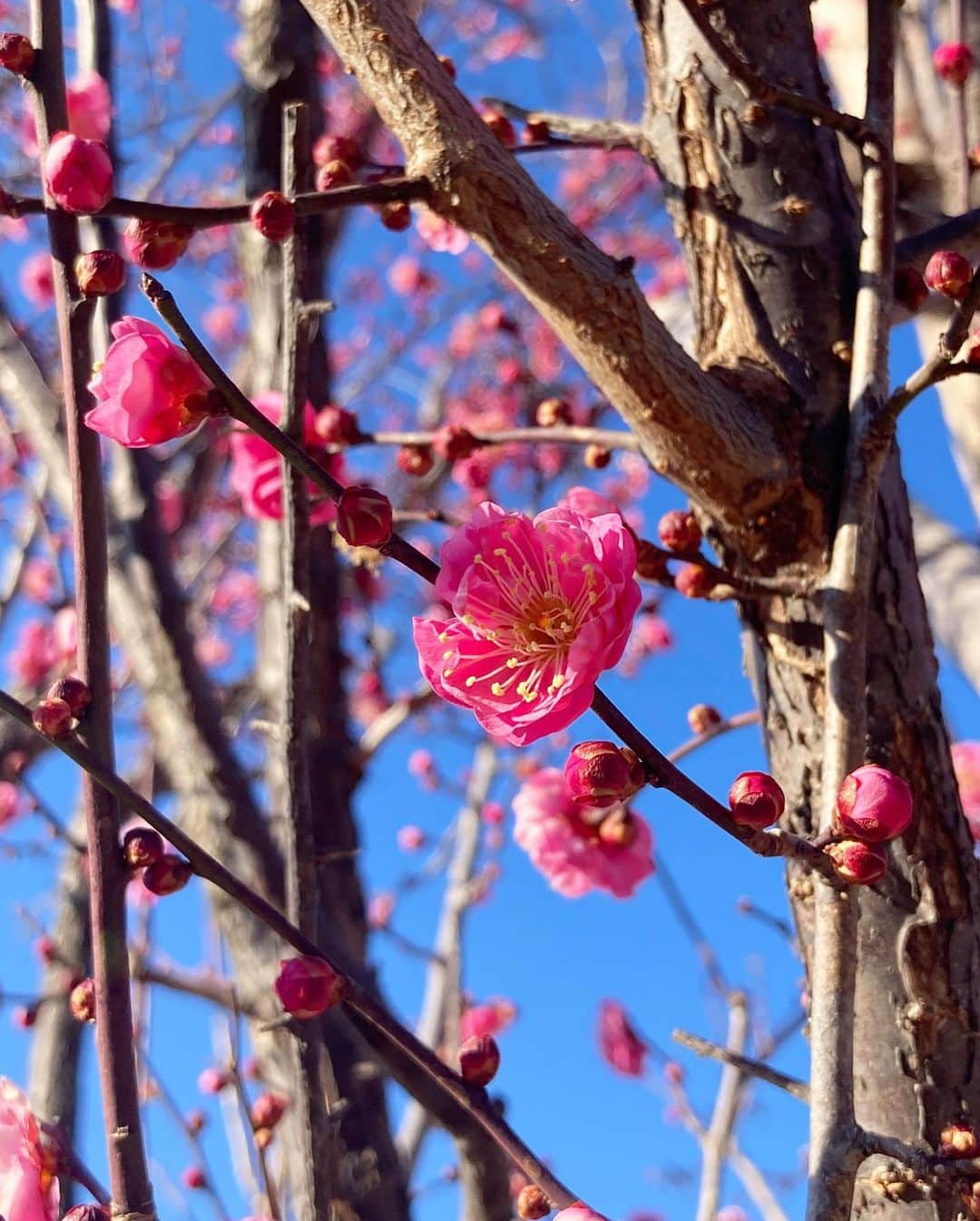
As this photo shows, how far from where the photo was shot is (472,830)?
2449mm

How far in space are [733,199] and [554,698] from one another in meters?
0.70

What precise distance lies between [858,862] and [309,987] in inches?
15.0

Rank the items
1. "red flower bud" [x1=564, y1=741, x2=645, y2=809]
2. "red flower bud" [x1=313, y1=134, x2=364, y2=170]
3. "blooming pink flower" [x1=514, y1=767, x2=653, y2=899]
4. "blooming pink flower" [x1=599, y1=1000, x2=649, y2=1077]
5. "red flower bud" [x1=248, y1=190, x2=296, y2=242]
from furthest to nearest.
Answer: "blooming pink flower" [x1=599, y1=1000, x2=649, y2=1077] < "blooming pink flower" [x1=514, y1=767, x2=653, y2=899] < "red flower bud" [x1=313, y1=134, x2=364, y2=170] < "red flower bud" [x1=248, y1=190, x2=296, y2=242] < "red flower bud" [x1=564, y1=741, x2=645, y2=809]

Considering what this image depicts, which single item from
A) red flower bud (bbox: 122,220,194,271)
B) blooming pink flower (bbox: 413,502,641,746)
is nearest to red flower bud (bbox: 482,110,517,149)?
red flower bud (bbox: 122,220,194,271)

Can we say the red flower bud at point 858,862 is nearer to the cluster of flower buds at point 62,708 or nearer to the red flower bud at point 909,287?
the cluster of flower buds at point 62,708

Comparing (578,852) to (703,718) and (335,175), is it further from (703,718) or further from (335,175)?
(335,175)

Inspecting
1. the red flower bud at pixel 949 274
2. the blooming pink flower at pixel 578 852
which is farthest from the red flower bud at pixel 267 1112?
the red flower bud at pixel 949 274

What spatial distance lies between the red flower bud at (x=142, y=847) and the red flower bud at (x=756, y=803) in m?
0.38

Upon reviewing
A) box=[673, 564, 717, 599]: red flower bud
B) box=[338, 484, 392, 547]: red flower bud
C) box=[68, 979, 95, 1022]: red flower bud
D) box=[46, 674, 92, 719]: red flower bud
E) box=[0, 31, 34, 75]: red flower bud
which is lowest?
box=[68, 979, 95, 1022]: red flower bud

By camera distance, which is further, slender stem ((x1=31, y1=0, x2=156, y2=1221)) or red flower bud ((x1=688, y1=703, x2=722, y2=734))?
red flower bud ((x1=688, y1=703, x2=722, y2=734))

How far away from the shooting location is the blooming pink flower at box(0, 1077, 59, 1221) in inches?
27.7

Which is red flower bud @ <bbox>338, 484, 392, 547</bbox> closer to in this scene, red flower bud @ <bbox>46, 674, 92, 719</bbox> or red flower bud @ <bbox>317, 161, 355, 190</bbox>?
red flower bud @ <bbox>46, 674, 92, 719</bbox>

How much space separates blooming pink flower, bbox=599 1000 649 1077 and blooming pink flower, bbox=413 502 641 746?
1236 millimetres

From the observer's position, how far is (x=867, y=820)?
62 cm
